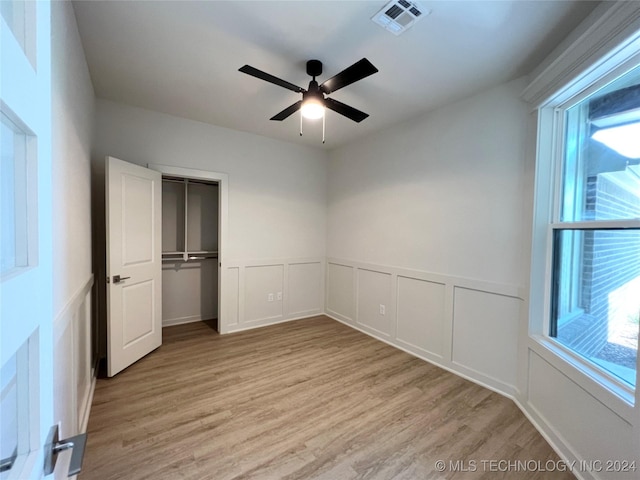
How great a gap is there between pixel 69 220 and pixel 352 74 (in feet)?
6.23

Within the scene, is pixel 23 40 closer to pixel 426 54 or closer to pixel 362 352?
pixel 426 54

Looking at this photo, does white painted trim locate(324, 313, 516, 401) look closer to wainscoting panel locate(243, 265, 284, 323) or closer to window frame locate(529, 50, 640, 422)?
window frame locate(529, 50, 640, 422)

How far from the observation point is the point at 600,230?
5.49 ft

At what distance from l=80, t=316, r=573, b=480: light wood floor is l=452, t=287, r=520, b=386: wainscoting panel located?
0.21 m

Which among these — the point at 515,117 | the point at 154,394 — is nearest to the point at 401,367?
the point at 154,394

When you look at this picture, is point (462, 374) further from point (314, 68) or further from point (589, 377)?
point (314, 68)

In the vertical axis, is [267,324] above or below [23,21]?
below

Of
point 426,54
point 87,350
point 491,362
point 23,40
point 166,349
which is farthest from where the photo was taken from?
point 166,349

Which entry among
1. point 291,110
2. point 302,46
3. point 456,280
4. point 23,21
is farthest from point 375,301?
point 23,21

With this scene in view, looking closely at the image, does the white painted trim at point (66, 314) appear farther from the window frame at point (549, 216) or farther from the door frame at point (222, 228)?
the window frame at point (549, 216)

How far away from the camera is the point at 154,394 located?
228 cm

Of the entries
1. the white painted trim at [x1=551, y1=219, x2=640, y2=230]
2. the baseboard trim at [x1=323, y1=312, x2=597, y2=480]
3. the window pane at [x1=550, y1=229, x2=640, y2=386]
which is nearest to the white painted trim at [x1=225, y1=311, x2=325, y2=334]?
the baseboard trim at [x1=323, y1=312, x2=597, y2=480]

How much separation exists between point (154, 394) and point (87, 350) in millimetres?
629

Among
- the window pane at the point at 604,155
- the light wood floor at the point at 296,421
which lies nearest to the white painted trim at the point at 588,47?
the window pane at the point at 604,155
